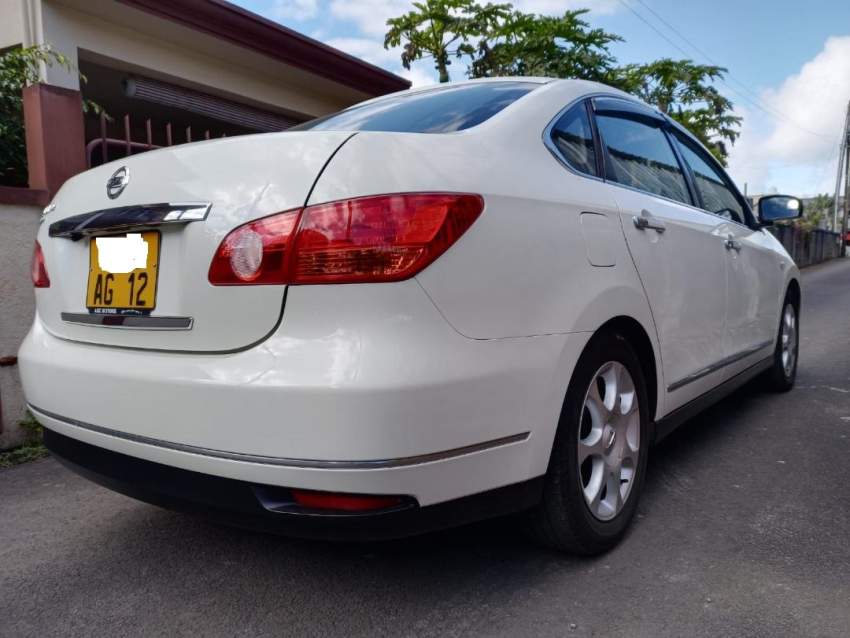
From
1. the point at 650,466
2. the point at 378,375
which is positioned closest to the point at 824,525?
the point at 650,466

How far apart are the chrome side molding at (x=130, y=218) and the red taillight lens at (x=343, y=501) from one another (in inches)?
27.7

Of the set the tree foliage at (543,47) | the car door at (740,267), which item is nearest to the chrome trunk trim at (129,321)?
the car door at (740,267)

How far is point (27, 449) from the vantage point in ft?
11.8

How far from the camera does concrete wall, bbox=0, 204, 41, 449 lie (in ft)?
11.8

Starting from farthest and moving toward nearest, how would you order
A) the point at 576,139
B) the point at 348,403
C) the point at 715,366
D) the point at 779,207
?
the point at 779,207 < the point at 715,366 < the point at 576,139 < the point at 348,403

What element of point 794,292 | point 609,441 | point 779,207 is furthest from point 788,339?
point 609,441

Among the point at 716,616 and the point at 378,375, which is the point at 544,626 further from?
A: the point at 378,375

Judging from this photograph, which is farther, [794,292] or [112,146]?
[794,292]

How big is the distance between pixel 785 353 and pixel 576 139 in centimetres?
287

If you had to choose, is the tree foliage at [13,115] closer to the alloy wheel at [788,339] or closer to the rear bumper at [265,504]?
the rear bumper at [265,504]

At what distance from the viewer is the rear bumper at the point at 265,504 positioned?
1.62 m

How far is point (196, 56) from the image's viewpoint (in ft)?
23.1

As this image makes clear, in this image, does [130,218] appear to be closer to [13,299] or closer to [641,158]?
[641,158]

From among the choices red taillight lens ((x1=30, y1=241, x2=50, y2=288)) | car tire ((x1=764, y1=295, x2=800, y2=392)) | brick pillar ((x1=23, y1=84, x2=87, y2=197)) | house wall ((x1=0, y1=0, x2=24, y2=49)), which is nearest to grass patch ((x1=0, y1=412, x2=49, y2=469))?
brick pillar ((x1=23, y1=84, x2=87, y2=197))
